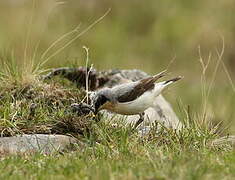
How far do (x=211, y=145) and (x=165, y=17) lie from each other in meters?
10.8

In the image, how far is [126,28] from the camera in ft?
61.8

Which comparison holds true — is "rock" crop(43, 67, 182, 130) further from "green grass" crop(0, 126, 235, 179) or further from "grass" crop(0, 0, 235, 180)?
"green grass" crop(0, 126, 235, 179)

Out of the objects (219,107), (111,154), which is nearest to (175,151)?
(111,154)

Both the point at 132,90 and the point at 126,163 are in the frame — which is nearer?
the point at 126,163

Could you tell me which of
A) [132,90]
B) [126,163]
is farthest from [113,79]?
[126,163]

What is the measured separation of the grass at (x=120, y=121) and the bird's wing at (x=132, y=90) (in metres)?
0.43

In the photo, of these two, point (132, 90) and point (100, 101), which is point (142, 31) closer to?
point (132, 90)

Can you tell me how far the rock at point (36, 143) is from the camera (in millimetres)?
7965

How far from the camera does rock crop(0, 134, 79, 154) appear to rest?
796 cm

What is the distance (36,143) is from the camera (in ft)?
26.7

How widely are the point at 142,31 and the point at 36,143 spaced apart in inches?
429

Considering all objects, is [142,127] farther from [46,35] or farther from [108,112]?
[46,35]

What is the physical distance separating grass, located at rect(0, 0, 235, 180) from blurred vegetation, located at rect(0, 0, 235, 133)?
0.09 feet

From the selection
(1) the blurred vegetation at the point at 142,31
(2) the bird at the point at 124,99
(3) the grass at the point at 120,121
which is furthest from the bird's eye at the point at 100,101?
(1) the blurred vegetation at the point at 142,31
